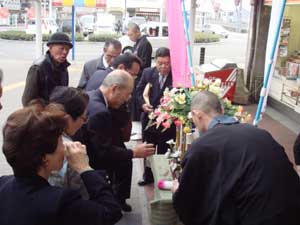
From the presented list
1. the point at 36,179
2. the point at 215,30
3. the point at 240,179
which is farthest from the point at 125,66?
the point at 215,30

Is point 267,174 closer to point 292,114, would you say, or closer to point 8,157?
point 8,157

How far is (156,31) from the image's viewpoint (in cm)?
2581

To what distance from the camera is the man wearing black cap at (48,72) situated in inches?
159

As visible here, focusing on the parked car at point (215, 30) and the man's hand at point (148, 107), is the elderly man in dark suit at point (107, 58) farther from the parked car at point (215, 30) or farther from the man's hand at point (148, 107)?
the parked car at point (215, 30)

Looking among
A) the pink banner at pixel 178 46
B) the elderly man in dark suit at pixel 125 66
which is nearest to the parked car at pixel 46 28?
the pink banner at pixel 178 46

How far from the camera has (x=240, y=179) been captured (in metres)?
2.09

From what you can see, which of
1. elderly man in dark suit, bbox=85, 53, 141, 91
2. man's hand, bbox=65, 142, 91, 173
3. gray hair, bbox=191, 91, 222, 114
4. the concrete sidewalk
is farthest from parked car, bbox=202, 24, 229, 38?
man's hand, bbox=65, 142, 91, 173

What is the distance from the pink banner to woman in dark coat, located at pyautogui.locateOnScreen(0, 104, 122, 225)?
2.58 meters

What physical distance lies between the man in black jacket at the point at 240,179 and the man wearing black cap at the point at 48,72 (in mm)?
2131

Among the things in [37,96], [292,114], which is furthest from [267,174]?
[292,114]

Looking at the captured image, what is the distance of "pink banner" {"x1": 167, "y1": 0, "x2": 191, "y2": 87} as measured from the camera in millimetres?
4266

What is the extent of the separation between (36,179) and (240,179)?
104cm

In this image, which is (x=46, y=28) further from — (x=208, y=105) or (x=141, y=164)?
(x=208, y=105)

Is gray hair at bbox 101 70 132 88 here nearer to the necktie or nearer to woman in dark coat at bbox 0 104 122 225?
woman in dark coat at bbox 0 104 122 225
